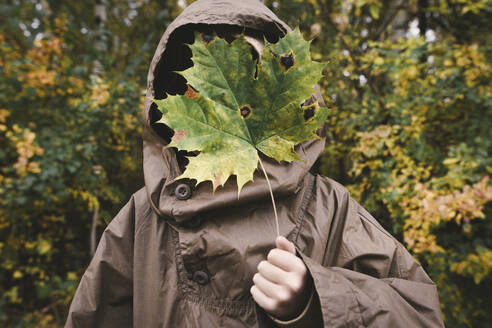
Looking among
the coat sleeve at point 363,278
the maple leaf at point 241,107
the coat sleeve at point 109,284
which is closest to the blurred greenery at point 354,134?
the coat sleeve at point 109,284

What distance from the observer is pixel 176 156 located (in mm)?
1045

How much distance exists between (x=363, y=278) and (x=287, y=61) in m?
0.64

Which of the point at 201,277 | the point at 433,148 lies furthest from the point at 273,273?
the point at 433,148

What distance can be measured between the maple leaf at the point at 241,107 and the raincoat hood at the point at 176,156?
129 mm

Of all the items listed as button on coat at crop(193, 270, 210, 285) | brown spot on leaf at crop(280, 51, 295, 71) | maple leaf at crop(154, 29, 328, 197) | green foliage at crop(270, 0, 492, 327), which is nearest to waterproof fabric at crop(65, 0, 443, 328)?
button on coat at crop(193, 270, 210, 285)

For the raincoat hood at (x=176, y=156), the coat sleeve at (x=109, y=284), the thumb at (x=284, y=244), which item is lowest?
the coat sleeve at (x=109, y=284)

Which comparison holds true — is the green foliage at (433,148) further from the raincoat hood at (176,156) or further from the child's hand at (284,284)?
the child's hand at (284,284)

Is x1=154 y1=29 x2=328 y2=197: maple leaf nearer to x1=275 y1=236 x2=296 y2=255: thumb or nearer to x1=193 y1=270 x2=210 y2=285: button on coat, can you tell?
x1=275 y1=236 x2=296 y2=255: thumb

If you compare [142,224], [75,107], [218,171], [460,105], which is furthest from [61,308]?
[460,105]

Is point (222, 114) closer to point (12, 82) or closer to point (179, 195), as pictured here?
point (179, 195)

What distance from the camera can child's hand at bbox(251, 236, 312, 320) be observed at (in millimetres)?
735

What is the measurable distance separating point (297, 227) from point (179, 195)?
398mm

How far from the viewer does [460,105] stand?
91.4 inches

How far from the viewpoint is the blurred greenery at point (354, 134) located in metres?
2.09
